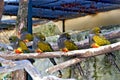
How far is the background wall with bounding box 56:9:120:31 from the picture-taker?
7.71 metres

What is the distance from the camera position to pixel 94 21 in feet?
26.9

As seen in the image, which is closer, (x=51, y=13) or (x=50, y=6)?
(x=50, y=6)

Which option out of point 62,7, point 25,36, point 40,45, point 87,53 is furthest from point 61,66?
point 62,7

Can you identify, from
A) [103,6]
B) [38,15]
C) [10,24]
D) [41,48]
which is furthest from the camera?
[10,24]

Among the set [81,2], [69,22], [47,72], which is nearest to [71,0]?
[81,2]

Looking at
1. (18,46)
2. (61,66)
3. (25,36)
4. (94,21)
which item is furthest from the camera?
(94,21)

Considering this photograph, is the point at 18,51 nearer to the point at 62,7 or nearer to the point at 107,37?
the point at 107,37

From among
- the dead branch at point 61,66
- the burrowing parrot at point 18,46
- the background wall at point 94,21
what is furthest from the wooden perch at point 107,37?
the background wall at point 94,21

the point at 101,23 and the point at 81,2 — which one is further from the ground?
the point at 81,2

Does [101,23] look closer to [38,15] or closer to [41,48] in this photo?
[38,15]

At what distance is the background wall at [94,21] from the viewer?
771cm

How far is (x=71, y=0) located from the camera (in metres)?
6.40

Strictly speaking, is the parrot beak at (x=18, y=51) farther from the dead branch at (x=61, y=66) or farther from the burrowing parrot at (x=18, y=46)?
the dead branch at (x=61, y=66)

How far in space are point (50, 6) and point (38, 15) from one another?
96 cm
